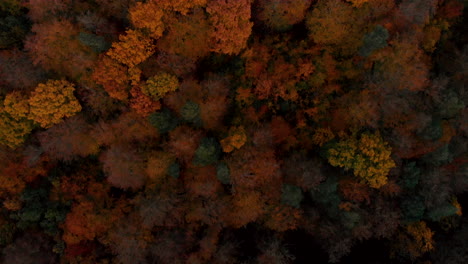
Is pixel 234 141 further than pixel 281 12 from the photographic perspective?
No

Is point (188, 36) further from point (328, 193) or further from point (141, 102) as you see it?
point (328, 193)

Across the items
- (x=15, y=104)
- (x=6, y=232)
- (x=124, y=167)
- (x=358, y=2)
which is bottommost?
(x=6, y=232)

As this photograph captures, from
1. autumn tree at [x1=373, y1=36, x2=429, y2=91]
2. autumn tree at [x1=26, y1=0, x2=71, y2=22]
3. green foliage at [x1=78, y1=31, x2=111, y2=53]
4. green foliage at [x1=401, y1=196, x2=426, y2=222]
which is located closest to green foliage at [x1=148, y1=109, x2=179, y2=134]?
green foliage at [x1=78, y1=31, x2=111, y2=53]

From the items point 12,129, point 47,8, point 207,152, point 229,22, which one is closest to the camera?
point 229,22

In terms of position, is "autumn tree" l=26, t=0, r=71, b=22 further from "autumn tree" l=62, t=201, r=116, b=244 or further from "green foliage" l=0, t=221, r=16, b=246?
"green foliage" l=0, t=221, r=16, b=246

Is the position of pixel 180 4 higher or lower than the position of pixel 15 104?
higher

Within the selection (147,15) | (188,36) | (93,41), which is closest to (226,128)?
(188,36)
